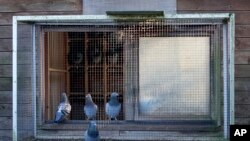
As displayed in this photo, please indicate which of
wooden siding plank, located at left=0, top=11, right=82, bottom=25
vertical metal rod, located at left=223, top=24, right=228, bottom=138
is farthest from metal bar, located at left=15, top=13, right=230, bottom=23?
wooden siding plank, located at left=0, top=11, right=82, bottom=25

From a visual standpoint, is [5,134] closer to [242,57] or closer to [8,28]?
[8,28]

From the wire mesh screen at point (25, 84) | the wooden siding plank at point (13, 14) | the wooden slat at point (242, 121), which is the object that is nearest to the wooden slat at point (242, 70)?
the wooden slat at point (242, 121)

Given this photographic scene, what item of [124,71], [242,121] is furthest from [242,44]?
[124,71]

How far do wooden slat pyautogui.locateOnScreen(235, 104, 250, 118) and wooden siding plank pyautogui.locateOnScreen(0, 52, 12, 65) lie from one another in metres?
2.28

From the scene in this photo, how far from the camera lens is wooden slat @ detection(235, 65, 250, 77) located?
5.20 meters

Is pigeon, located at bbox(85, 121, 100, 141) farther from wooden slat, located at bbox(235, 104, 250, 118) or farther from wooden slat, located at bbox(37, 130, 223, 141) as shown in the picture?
wooden slat, located at bbox(235, 104, 250, 118)

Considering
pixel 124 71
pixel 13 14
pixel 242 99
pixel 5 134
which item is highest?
pixel 13 14

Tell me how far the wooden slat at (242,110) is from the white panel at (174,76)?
1.32 feet

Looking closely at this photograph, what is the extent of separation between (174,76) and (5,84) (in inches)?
67.1

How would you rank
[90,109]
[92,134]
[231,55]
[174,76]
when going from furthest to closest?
[174,76]
[90,109]
[92,134]
[231,55]

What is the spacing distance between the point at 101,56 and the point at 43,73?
0.57 meters

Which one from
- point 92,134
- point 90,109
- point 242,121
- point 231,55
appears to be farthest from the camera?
point 242,121

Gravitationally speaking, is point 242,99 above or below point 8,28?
below

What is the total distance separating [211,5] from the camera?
207 inches
